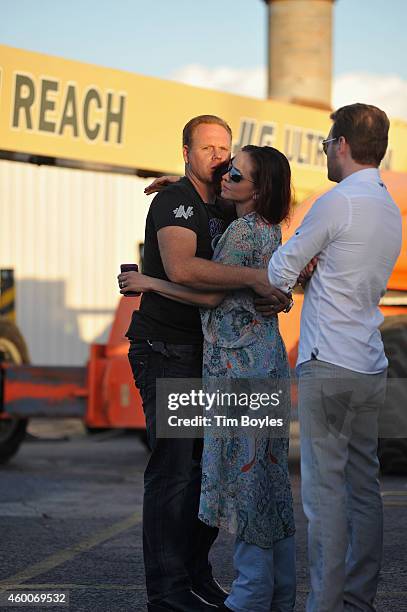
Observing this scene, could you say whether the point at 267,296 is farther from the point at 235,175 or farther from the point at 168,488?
the point at 168,488

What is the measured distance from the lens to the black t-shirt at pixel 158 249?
4.29 m

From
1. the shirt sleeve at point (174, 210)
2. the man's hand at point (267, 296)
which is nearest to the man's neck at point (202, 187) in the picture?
the shirt sleeve at point (174, 210)

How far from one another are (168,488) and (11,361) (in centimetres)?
626

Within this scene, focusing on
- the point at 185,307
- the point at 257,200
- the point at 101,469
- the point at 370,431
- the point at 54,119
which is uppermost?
the point at 54,119

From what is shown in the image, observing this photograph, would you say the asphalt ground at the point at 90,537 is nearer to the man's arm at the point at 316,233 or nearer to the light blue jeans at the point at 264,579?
the light blue jeans at the point at 264,579

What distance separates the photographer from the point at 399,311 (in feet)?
29.4

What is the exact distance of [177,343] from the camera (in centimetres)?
435

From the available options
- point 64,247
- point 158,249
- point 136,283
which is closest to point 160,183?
point 158,249

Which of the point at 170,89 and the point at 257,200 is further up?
the point at 170,89

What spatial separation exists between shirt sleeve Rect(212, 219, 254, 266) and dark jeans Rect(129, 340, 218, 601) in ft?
1.26

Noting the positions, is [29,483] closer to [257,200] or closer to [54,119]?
[54,119]

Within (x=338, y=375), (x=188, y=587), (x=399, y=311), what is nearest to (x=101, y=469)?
(x=399, y=311)

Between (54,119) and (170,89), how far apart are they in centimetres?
125

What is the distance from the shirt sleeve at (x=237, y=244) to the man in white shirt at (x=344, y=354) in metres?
0.33
